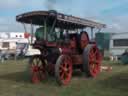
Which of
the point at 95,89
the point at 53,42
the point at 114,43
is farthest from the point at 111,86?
the point at 114,43

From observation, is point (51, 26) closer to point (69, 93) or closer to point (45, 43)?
point (45, 43)

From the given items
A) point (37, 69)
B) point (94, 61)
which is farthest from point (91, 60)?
point (37, 69)

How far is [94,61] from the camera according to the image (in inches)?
543

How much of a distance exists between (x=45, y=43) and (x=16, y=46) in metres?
23.7

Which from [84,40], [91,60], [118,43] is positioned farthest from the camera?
[118,43]

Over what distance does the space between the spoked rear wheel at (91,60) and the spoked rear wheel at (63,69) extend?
3.25ft

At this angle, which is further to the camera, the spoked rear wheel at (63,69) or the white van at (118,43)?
the white van at (118,43)

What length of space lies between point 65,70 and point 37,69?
4.20 feet

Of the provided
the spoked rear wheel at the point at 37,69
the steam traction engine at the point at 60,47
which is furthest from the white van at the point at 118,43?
the spoked rear wheel at the point at 37,69

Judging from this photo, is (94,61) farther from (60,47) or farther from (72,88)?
(72,88)

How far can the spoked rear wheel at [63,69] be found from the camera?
11.3 m

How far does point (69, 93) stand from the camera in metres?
9.83

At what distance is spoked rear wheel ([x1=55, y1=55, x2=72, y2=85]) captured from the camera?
11.3 meters

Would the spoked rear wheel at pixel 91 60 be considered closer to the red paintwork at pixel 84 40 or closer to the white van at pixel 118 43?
the red paintwork at pixel 84 40
